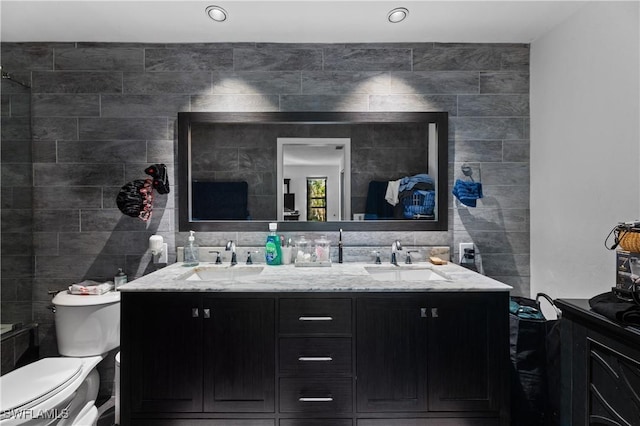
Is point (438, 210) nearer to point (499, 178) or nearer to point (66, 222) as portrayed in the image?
point (499, 178)

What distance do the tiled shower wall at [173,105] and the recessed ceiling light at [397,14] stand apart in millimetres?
283

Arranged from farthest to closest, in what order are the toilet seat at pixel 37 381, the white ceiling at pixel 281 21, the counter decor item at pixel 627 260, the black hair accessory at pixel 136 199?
A: the black hair accessory at pixel 136 199
the white ceiling at pixel 281 21
the toilet seat at pixel 37 381
the counter decor item at pixel 627 260

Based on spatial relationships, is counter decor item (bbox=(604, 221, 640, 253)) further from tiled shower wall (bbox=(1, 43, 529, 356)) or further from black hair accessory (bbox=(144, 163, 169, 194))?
black hair accessory (bbox=(144, 163, 169, 194))

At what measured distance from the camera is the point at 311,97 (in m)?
2.42

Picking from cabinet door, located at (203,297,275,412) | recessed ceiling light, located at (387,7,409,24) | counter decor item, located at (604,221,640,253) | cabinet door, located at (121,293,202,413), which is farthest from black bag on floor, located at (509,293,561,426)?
recessed ceiling light, located at (387,7,409,24)

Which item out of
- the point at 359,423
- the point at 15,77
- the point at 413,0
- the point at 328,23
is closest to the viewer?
the point at 359,423

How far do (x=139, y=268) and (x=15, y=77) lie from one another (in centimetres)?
147

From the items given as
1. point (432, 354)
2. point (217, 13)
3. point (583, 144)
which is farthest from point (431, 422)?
point (217, 13)

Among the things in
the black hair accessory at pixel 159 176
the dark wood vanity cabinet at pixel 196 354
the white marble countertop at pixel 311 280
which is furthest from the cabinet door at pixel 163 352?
the black hair accessory at pixel 159 176

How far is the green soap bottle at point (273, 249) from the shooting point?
233 cm

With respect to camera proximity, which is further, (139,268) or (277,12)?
(139,268)

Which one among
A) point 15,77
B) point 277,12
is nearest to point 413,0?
point 277,12

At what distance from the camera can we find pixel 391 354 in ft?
5.94

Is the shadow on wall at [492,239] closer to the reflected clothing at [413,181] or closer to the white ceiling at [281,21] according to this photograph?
the reflected clothing at [413,181]
